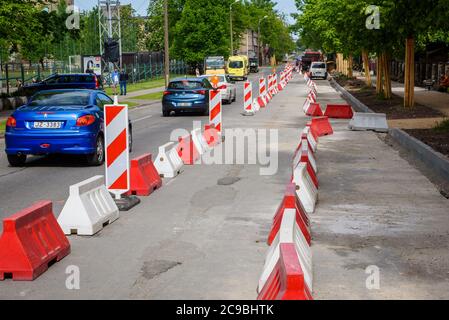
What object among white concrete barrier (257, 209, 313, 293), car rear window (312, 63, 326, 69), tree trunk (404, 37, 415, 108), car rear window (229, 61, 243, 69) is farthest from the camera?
car rear window (312, 63, 326, 69)

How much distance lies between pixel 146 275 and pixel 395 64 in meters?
59.1

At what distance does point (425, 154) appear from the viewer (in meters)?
14.1

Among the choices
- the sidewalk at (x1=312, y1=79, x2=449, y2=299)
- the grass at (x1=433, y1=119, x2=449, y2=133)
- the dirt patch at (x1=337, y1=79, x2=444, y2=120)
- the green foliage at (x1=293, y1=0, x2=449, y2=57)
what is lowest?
the sidewalk at (x1=312, y1=79, x2=449, y2=299)

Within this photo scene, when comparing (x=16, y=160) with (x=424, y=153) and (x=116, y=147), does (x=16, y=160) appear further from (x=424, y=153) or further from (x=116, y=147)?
(x=424, y=153)

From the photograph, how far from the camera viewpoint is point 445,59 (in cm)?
4244

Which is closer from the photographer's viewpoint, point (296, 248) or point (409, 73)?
point (296, 248)

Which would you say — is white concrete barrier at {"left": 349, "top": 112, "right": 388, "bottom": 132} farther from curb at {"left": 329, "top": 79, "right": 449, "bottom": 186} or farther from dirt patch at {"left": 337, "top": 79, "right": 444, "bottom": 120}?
dirt patch at {"left": 337, "top": 79, "right": 444, "bottom": 120}

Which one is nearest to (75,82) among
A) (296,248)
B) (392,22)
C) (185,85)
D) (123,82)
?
(185,85)

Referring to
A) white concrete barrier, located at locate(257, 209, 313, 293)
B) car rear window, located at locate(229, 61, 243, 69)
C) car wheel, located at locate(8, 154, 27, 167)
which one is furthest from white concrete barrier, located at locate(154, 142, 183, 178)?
car rear window, located at locate(229, 61, 243, 69)

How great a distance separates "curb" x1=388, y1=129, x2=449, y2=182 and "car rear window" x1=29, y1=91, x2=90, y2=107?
22.3ft

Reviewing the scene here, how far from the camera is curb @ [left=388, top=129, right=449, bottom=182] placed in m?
12.3

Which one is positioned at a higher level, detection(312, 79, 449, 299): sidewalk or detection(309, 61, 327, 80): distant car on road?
detection(309, 61, 327, 80): distant car on road

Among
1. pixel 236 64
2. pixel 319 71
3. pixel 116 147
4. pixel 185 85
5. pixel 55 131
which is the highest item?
pixel 236 64

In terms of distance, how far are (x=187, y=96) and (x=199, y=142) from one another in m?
11.6
